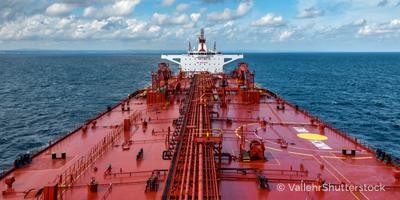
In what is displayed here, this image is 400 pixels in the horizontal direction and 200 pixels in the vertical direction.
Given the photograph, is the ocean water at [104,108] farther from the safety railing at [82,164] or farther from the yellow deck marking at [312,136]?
the yellow deck marking at [312,136]

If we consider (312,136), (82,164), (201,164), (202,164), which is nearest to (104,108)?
(312,136)

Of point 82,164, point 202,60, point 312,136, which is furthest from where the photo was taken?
point 202,60

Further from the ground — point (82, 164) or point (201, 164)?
point (201, 164)

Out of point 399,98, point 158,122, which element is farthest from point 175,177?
point 399,98

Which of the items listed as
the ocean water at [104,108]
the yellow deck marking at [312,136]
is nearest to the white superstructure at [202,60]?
the ocean water at [104,108]

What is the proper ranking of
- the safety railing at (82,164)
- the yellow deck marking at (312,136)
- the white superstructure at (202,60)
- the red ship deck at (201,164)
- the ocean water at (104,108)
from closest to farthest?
the red ship deck at (201,164) < the safety railing at (82,164) < the yellow deck marking at (312,136) < the ocean water at (104,108) < the white superstructure at (202,60)

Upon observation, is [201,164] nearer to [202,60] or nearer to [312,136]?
[312,136]

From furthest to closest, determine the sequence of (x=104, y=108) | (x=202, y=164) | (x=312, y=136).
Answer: (x=104, y=108), (x=312, y=136), (x=202, y=164)

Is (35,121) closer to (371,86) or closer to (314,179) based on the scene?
(314,179)
